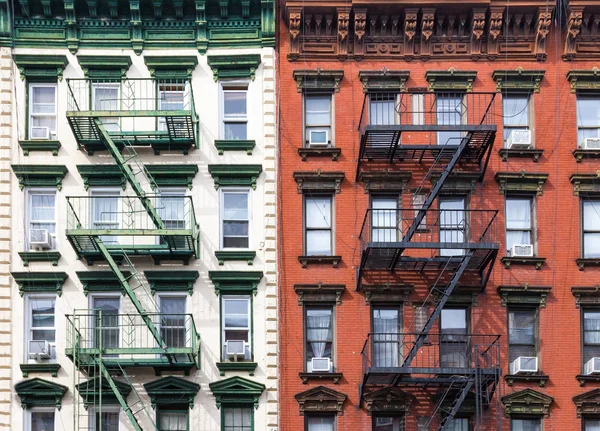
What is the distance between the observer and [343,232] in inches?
1037

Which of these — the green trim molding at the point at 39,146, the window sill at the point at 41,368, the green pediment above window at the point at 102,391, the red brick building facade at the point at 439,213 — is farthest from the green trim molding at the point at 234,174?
the window sill at the point at 41,368

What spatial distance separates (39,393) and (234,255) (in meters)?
6.17

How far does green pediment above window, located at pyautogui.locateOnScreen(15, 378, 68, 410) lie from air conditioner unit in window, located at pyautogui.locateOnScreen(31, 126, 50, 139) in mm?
6519

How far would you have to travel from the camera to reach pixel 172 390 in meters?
25.3

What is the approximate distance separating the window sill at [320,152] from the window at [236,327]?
416cm

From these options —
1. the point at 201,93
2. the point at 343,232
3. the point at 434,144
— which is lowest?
the point at 343,232

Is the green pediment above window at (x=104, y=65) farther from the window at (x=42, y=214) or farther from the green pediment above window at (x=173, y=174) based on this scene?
the window at (x=42, y=214)

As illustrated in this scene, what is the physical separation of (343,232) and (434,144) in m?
3.41

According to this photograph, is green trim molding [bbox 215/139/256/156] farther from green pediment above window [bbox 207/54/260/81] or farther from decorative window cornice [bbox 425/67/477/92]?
decorative window cornice [bbox 425/67/477/92]

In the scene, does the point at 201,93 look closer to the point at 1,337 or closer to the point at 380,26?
the point at 380,26

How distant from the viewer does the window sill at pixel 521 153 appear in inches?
1044

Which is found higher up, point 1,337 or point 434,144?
point 434,144

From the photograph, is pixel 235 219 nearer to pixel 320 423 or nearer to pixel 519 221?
pixel 320 423

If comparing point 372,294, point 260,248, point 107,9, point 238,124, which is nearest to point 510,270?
point 372,294
